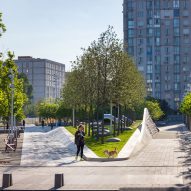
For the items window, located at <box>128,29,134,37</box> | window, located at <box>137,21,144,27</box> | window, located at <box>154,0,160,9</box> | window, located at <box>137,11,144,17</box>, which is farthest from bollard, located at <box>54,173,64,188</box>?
window, located at <box>154,0,160,9</box>

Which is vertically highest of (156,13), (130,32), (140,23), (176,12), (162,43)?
(176,12)

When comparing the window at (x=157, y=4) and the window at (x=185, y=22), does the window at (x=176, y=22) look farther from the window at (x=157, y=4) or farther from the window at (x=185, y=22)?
the window at (x=157, y=4)

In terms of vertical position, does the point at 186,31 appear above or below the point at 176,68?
above

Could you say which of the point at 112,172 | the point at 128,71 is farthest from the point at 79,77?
the point at 112,172

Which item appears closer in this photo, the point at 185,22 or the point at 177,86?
the point at 177,86

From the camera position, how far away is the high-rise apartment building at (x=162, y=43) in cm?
15438

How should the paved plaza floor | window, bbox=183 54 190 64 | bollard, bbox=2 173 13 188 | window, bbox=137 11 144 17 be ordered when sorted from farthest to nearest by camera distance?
window, bbox=137 11 144 17 < window, bbox=183 54 190 64 < the paved plaza floor < bollard, bbox=2 173 13 188

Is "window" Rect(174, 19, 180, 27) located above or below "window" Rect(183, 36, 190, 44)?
above

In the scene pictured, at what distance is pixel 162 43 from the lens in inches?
6117

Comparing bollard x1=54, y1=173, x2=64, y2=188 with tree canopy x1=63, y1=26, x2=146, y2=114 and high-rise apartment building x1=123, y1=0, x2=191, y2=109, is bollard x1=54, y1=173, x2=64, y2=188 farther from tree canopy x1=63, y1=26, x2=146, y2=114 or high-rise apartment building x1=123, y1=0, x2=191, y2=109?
high-rise apartment building x1=123, y1=0, x2=191, y2=109

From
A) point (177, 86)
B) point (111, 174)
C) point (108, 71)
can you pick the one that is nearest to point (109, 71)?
point (108, 71)

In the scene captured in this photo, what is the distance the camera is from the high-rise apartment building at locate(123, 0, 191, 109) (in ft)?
506

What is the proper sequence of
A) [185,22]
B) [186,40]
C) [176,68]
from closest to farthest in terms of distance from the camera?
[176,68] < [186,40] < [185,22]

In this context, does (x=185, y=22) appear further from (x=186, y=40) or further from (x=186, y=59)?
(x=186, y=59)
